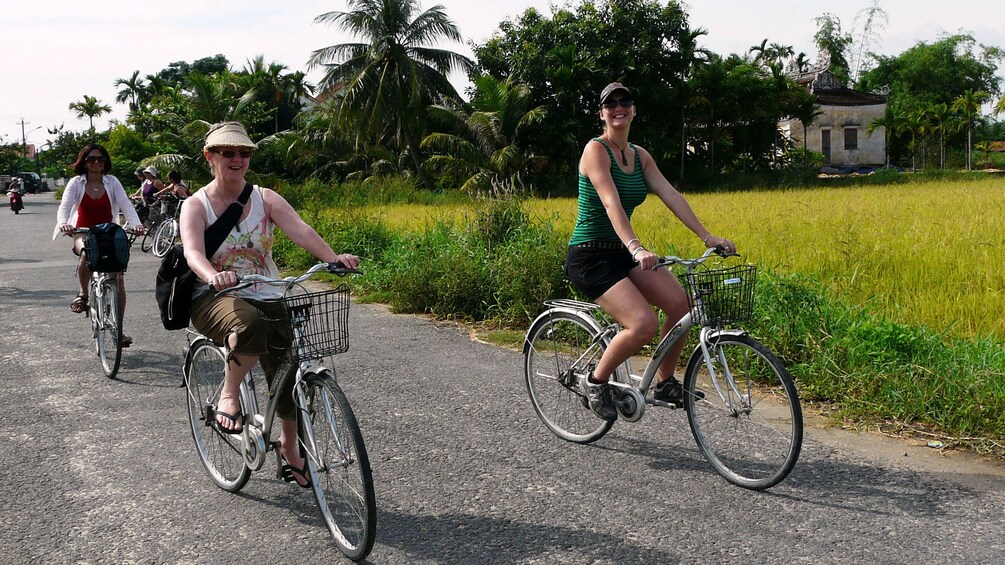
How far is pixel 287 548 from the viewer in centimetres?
356

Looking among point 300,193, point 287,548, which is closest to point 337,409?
point 287,548

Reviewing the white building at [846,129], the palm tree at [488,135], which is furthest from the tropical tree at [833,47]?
the palm tree at [488,135]

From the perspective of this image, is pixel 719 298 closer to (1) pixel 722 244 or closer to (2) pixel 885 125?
(1) pixel 722 244

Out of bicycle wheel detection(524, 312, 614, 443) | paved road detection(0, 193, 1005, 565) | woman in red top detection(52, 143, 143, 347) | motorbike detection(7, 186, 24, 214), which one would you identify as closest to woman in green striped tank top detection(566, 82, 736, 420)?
bicycle wheel detection(524, 312, 614, 443)

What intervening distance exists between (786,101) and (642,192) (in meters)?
39.5

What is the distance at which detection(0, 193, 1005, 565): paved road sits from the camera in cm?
352

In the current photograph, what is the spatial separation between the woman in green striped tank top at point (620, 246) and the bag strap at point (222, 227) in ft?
5.42

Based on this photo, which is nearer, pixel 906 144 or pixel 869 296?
pixel 869 296

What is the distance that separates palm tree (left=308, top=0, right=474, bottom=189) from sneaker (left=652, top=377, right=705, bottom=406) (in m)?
30.5

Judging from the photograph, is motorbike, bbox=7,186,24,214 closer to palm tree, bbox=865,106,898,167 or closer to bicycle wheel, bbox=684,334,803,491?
bicycle wheel, bbox=684,334,803,491

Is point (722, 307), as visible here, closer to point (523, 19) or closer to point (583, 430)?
point (583, 430)

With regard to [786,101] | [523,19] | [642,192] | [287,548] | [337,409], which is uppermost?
[523,19]

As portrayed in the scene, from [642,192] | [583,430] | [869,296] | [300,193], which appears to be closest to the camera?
[642,192]

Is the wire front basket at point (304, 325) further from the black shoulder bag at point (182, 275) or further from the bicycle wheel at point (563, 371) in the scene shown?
the bicycle wheel at point (563, 371)
